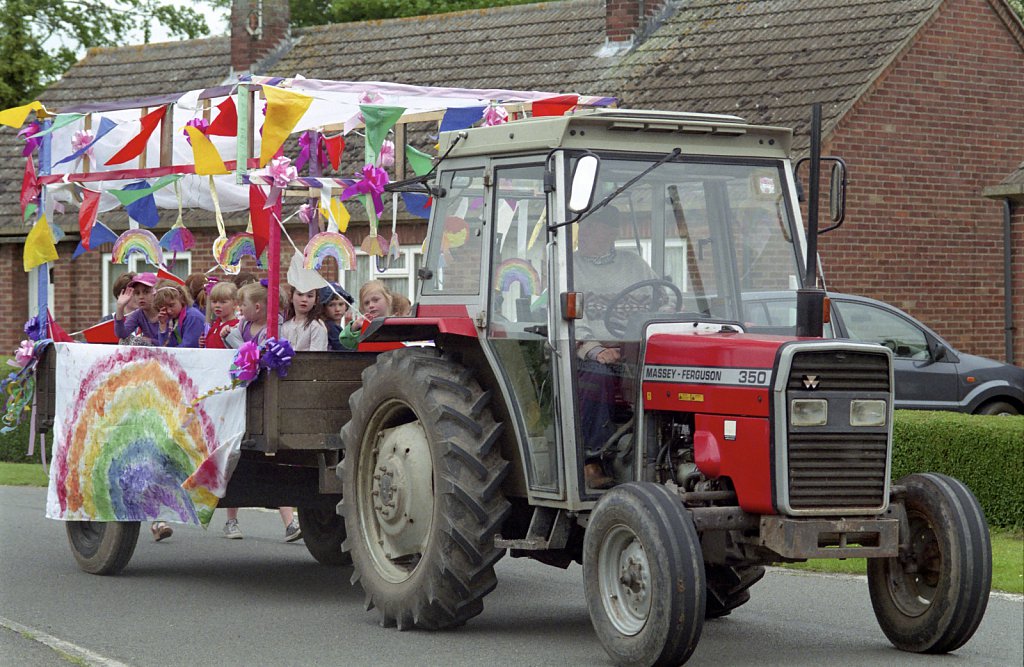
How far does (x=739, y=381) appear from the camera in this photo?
7.10 m

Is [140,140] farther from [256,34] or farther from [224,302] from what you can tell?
[256,34]

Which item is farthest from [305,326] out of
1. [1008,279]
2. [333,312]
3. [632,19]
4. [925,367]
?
[632,19]

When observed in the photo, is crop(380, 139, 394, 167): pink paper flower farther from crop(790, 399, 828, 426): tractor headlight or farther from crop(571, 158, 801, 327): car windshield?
crop(790, 399, 828, 426): tractor headlight

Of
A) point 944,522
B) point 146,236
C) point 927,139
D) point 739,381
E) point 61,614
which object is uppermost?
point 927,139

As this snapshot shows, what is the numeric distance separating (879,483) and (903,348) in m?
9.08

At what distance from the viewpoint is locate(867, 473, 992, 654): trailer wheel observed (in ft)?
23.5

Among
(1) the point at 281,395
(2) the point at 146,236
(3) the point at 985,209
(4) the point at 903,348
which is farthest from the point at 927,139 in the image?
(1) the point at 281,395

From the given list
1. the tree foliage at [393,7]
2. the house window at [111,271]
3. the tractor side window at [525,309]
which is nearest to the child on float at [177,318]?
the tractor side window at [525,309]

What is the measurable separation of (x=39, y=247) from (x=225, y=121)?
2.02 meters

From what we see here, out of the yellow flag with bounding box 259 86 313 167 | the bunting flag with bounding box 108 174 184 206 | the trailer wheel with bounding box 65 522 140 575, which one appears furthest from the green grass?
the bunting flag with bounding box 108 174 184 206

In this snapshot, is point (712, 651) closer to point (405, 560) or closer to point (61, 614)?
point (405, 560)

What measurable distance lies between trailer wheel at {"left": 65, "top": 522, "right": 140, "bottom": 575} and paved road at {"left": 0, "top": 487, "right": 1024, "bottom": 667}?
11cm

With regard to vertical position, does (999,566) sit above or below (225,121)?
below

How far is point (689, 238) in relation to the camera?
7902 mm
